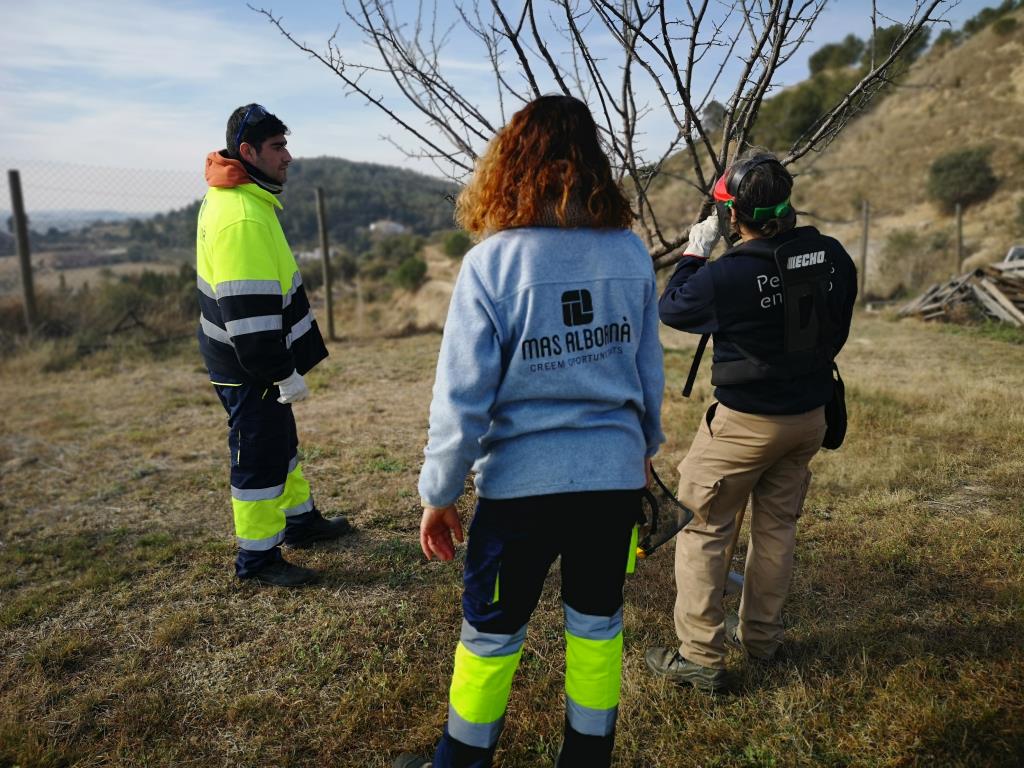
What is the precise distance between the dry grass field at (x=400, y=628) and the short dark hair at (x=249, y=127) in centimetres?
213

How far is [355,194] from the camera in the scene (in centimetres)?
3500

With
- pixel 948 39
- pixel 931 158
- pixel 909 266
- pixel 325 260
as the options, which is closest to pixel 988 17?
pixel 948 39

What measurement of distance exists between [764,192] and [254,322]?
2137 millimetres

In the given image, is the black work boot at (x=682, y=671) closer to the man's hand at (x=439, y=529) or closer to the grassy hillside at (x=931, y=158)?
the man's hand at (x=439, y=529)

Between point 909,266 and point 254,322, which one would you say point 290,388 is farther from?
point 909,266

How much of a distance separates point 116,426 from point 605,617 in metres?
5.91

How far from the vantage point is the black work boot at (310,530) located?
3799 mm

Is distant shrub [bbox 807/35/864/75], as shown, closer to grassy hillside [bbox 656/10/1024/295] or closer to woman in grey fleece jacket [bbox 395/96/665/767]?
grassy hillside [bbox 656/10/1024/295]

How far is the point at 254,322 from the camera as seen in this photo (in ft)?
9.88

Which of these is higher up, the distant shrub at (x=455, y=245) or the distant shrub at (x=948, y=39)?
the distant shrub at (x=948, y=39)

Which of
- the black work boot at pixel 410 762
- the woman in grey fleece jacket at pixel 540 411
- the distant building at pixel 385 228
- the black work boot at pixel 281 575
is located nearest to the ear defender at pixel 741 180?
the woman in grey fleece jacket at pixel 540 411

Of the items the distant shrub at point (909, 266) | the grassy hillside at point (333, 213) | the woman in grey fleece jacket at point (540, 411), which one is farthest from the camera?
the distant shrub at point (909, 266)

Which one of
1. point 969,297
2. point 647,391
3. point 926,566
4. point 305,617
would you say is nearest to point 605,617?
point 647,391

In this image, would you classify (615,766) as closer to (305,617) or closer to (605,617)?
(605,617)
